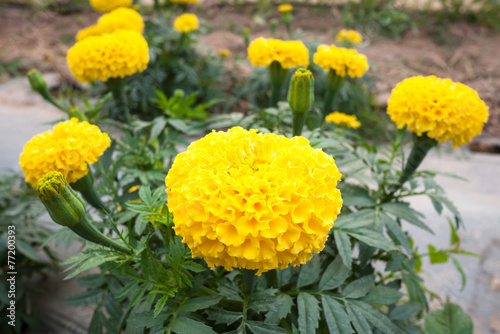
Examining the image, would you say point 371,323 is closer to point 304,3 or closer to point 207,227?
point 207,227

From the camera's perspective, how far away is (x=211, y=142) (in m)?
0.76

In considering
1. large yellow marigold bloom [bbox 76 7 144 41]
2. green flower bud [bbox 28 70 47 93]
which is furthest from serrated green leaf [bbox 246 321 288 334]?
large yellow marigold bloom [bbox 76 7 144 41]

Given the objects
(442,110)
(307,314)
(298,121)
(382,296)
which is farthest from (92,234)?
(442,110)

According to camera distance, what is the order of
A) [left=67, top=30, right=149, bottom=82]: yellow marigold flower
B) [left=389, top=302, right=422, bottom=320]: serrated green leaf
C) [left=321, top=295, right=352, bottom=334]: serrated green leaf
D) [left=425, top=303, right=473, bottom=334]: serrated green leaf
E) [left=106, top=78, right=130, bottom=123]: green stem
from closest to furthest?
[left=321, top=295, right=352, bottom=334]: serrated green leaf → [left=389, top=302, right=422, bottom=320]: serrated green leaf → [left=425, top=303, right=473, bottom=334]: serrated green leaf → [left=67, top=30, right=149, bottom=82]: yellow marigold flower → [left=106, top=78, right=130, bottom=123]: green stem

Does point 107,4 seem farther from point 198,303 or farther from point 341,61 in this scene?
point 198,303

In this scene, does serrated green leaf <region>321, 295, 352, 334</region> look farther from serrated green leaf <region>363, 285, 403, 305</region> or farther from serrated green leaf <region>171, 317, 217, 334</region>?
serrated green leaf <region>171, 317, 217, 334</region>

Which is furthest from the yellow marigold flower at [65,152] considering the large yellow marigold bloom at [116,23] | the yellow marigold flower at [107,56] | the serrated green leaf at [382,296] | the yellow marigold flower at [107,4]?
the yellow marigold flower at [107,4]

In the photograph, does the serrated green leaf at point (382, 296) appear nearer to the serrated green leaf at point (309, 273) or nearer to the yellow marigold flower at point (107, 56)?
the serrated green leaf at point (309, 273)

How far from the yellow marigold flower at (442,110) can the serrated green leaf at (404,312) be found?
0.51 metres

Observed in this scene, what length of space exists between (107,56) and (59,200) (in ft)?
2.55

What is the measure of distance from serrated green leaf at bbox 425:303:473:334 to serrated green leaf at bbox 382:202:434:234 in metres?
0.34

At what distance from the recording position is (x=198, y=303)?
0.83 m

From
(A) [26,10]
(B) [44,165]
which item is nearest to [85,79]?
(B) [44,165]

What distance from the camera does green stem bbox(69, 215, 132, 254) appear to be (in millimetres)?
790
